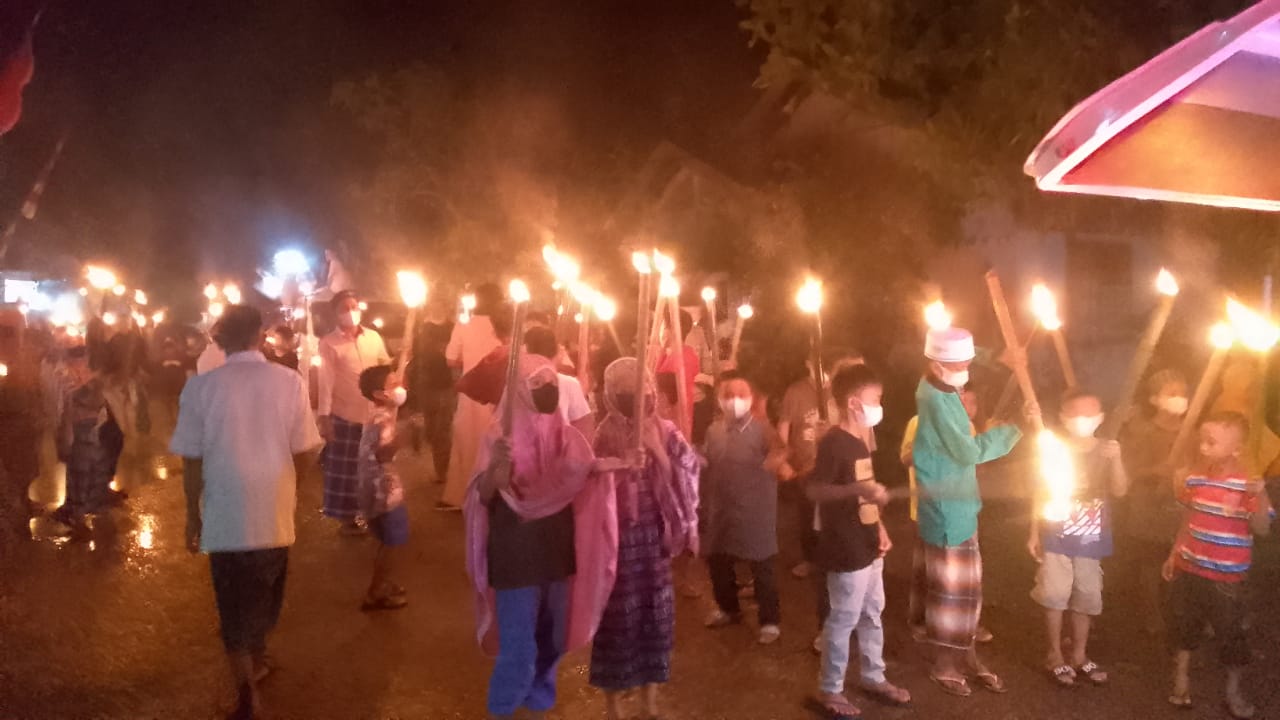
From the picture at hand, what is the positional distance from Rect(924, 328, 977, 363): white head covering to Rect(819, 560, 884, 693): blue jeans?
3.87 ft

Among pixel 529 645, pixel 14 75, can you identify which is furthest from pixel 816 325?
pixel 14 75

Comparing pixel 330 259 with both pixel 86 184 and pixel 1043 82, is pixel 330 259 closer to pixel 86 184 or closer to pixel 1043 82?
pixel 1043 82

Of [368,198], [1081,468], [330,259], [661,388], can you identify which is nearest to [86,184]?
[368,198]

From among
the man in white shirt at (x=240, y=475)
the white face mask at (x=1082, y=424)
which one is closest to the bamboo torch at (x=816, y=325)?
the white face mask at (x=1082, y=424)

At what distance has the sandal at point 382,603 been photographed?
6.64 meters

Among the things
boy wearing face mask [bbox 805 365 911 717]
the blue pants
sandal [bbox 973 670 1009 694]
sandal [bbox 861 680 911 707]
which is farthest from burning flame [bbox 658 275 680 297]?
sandal [bbox 973 670 1009 694]

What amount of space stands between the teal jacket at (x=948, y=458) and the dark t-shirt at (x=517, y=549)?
2217mm

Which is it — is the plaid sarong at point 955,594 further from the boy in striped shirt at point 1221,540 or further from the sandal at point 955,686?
the boy in striped shirt at point 1221,540

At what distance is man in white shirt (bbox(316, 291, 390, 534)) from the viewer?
262 inches

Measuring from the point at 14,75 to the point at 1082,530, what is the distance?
18.6ft

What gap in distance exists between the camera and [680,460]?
15.2 ft

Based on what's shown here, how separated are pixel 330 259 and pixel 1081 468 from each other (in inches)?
333

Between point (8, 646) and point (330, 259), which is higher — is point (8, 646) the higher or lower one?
the lower one

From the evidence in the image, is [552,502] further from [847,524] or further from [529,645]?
[847,524]
